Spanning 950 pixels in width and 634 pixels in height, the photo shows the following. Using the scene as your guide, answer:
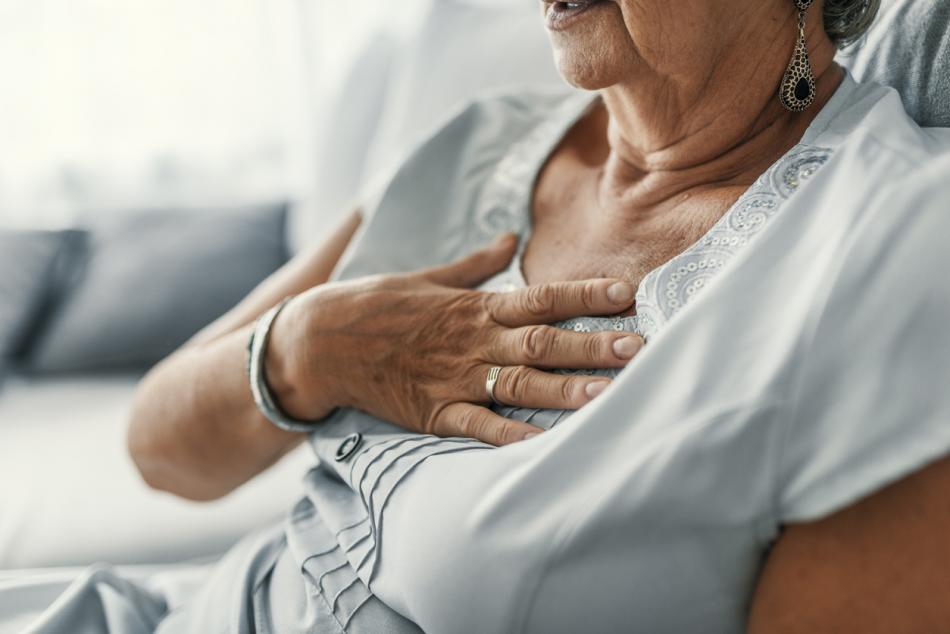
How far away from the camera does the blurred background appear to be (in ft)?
4.94

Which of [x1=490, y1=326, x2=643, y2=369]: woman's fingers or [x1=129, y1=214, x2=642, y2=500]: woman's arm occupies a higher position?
[x1=490, y1=326, x2=643, y2=369]: woman's fingers

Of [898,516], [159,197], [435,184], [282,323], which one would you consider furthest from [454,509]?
[159,197]

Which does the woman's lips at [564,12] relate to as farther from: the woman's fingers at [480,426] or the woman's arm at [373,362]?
the woman's fingers at [480,426]

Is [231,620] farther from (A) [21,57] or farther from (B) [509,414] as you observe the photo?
(A) [21,57]

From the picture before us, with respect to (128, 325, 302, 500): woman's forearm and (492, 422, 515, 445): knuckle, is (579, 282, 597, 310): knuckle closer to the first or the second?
(492, 422, 515, 445): knuckle

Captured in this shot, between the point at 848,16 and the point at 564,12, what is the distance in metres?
0.28

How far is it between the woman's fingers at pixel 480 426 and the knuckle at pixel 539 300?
0.10 metres

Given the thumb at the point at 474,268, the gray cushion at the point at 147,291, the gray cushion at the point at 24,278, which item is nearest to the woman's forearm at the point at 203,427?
the thumb at the point at 474,268

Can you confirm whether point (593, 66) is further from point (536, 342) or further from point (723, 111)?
point (536, 342)

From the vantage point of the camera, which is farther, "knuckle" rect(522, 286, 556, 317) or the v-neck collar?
"knuckle" rect(522, 286, 556, 317)

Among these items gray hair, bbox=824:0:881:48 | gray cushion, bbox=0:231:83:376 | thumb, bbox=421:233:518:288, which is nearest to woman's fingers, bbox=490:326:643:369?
thumb, bbox=421:233:518:288

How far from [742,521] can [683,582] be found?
0.06m

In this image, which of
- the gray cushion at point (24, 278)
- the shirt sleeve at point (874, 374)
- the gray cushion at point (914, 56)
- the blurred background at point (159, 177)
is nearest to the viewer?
the shirt sleeve at point (874, 374)

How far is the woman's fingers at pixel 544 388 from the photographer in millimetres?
727
